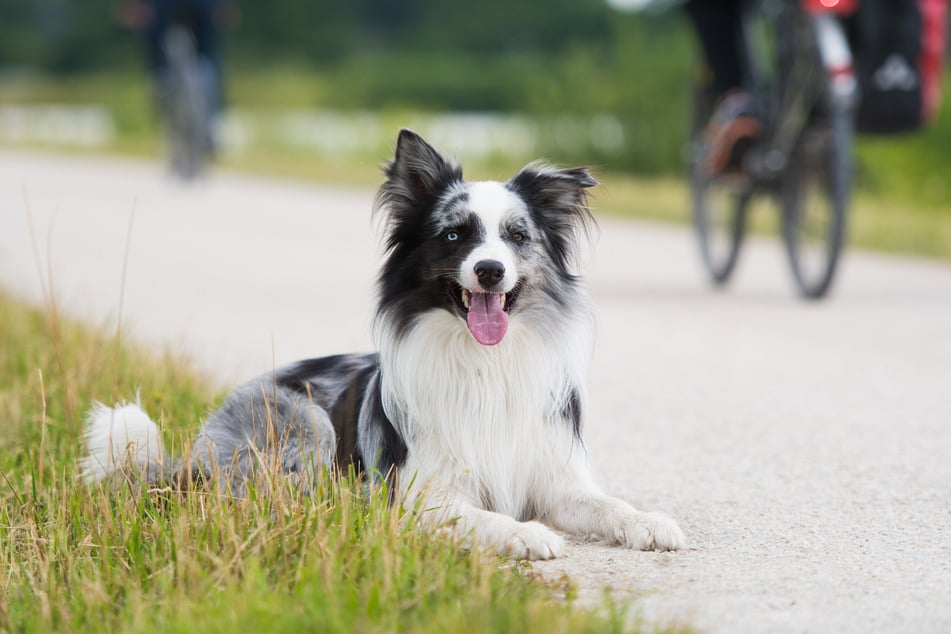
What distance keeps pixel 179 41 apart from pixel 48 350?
1021 cm

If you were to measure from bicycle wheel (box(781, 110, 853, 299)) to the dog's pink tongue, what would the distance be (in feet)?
15.3

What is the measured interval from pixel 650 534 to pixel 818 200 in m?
5.62

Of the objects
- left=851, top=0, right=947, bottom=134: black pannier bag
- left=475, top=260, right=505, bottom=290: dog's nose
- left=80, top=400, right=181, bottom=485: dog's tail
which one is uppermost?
left=851, top=0, right=947, bottom=134: black pannier bag

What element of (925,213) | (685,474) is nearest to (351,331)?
(685,474)

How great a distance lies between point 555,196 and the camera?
439 cm

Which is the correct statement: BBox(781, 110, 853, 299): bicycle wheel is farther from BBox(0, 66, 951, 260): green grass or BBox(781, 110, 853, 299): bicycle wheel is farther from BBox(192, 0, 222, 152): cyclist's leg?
BBox(192, 0, 222, 152): cyclist's leg

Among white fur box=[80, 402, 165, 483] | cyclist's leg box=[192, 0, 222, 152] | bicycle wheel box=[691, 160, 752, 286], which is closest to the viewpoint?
white fur box=[80, 402, 165, 483]

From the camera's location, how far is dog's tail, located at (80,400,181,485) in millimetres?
4312

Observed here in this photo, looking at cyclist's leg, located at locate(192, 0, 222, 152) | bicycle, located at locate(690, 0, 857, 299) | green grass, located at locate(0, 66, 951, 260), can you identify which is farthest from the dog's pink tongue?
cyclist's leg, located at locate(192, 0, 222, 152)

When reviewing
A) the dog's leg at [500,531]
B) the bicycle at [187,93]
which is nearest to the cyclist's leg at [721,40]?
the dog's leg at [500,531]

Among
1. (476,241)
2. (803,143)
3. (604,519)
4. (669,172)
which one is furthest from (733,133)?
(669,172)

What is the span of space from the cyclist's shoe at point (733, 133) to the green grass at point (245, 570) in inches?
216

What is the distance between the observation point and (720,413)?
6.14 m

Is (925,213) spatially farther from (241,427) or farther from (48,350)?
(241,427)
